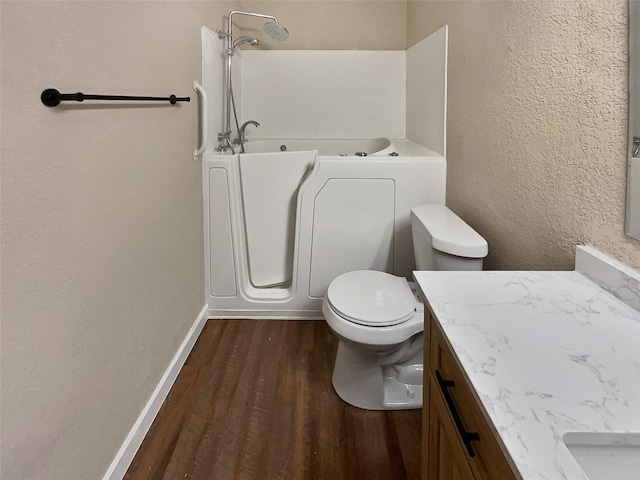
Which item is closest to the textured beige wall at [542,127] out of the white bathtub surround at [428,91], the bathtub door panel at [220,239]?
the white bathtub surround at [428,91]

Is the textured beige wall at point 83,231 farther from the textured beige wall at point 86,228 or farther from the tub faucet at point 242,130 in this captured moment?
the tub faucet at point 242,130

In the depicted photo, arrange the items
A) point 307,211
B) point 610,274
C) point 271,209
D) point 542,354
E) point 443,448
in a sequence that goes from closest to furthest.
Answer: point 542,354 → point 443,448 → point 610,274 → point 307,211 → point 271,209

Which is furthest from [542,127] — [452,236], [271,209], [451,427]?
[271,209]

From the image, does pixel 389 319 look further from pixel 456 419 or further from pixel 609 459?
pixel 609 459

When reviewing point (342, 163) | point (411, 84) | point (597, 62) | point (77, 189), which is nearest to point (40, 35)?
point (77, 189)

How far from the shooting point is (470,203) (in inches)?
79.4

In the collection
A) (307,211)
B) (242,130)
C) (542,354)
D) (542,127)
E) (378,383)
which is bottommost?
(378,383)

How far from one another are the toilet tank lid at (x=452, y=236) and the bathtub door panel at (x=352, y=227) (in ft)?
1.75

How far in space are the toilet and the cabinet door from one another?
0.62 meters

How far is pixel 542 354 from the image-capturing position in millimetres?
775

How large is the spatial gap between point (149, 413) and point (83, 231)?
2.67 ft

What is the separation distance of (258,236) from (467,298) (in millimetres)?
1770

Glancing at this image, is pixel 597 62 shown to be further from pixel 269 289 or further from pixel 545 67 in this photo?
pixel 269 289

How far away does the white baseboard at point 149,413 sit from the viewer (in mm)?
1419
